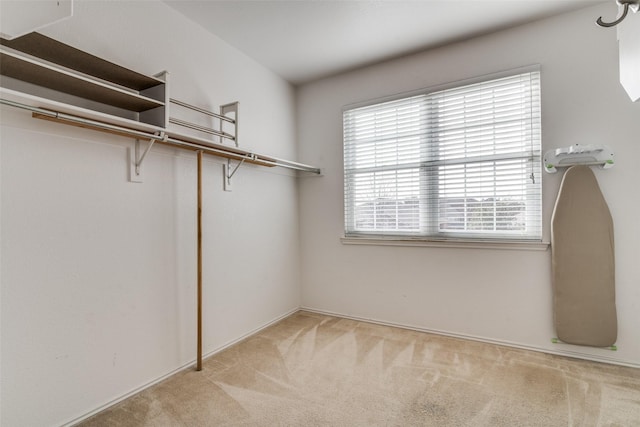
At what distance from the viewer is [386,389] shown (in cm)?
197

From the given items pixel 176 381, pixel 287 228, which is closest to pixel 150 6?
pixel 287 228

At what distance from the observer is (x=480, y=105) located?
2.67 metres

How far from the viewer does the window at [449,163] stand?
252cm

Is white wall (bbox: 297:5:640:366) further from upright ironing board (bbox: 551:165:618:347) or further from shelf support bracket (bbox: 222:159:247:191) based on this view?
shelf support bracket (bbox: 222:159:247:191)

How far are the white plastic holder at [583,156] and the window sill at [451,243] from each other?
0.64 m

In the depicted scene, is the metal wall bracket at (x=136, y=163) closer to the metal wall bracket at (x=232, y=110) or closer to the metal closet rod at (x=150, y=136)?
the metal closet rod at (x=150, y=136)

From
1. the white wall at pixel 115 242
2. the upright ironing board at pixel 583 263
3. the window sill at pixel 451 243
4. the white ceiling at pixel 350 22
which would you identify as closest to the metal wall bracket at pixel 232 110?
the white wall at pixel 115 242

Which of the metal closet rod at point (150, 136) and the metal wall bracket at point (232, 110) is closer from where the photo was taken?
the metal closet rod at point (150, 136)

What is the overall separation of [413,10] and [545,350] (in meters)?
2.83

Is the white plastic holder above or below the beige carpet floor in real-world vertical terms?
above

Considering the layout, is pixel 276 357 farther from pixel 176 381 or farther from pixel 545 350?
pixel 545 350

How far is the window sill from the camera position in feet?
8.14

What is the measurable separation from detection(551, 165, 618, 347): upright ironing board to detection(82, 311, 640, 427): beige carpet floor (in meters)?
0.26

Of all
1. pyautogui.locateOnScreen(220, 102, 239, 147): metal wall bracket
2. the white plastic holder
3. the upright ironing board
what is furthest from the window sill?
pyautogui.locateOnScreen(220, 102, 239, 147): metal wall bracket
